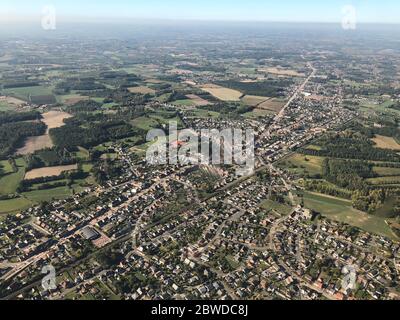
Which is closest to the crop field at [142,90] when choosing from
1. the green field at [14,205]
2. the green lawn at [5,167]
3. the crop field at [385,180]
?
the green lawn at [5,167]

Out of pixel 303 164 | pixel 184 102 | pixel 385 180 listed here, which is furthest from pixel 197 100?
pixel 385 180

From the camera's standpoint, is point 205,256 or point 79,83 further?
point 79,83

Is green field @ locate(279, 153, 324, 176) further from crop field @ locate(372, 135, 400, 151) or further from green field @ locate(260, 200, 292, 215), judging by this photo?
crop field @ locate(372, 135, 400, 151)

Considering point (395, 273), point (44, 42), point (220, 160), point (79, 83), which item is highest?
point (44, 42)

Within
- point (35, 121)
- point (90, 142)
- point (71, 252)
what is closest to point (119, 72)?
point (35, 121)
